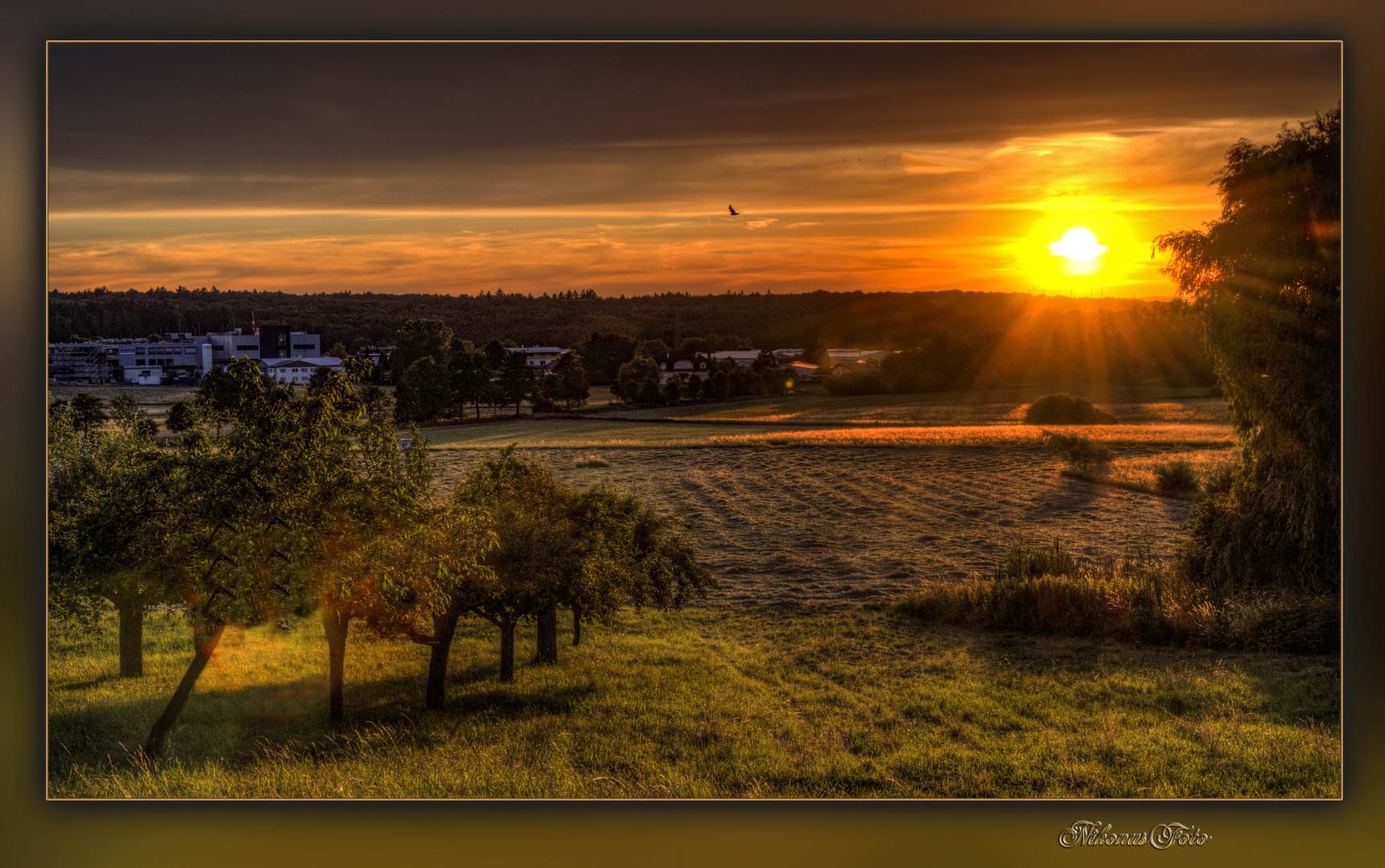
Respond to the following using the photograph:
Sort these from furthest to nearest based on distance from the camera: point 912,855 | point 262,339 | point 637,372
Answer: point 637,372 < point 262,339 < point 912,855

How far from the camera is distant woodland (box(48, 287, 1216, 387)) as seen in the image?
22.6 ft

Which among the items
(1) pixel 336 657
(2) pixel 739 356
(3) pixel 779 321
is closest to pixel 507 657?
(1) pixel 336 657

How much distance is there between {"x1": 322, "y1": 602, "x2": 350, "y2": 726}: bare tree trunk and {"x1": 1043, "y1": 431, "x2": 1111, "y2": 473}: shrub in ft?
32.8

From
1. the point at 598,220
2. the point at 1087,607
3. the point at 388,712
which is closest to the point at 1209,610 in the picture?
the point at 1087,607

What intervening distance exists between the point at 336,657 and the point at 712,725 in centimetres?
337

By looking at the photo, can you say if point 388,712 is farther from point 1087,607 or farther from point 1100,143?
point 1100,143

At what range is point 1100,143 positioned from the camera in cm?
683

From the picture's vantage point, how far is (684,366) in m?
9.09

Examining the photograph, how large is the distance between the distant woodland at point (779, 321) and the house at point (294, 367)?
50cm

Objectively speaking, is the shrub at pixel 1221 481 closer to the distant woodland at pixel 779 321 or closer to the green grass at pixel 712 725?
the distant woodland at pixel 779 321

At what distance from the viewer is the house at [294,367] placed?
6125 mm

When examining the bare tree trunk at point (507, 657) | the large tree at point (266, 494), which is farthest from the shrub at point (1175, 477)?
the large tree at point (266, 494)

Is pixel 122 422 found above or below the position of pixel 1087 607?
above

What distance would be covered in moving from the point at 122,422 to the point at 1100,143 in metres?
9.67
